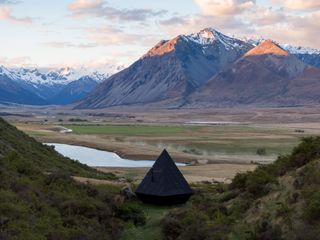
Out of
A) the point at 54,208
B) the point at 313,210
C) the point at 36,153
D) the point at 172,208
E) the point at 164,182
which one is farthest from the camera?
the point at 36,153

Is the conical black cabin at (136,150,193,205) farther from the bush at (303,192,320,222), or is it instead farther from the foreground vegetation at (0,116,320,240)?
the bush at (303,192,320,222)

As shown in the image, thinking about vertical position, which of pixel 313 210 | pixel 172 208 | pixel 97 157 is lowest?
pixel 97 157

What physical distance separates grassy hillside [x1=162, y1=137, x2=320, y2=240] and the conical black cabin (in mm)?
989

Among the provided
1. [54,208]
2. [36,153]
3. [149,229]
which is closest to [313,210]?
[149,229]

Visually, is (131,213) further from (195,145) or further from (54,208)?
(195,145)

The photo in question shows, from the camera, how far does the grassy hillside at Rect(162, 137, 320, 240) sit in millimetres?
20703

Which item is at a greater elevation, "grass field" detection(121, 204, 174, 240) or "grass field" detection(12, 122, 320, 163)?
"grass field" detection(121, 204, 174, 240)

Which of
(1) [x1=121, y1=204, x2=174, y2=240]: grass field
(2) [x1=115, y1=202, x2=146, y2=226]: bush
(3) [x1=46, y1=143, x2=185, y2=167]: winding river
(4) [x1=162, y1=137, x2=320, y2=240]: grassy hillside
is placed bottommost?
(3) [x1=46, y1=143, x2=185, y2=167]: winding river

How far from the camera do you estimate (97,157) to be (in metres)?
78.2

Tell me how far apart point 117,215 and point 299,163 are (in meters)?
9.84

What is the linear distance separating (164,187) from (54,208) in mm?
7750

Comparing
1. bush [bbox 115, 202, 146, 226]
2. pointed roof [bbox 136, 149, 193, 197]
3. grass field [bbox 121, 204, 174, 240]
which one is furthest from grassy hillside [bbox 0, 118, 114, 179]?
grass field [bbox 121, 204, 174, 240]

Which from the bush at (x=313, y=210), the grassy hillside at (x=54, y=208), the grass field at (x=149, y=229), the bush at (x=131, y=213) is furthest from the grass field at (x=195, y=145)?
the bush at (x=313, y=210)

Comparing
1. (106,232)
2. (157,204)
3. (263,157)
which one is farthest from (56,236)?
(263,157)
